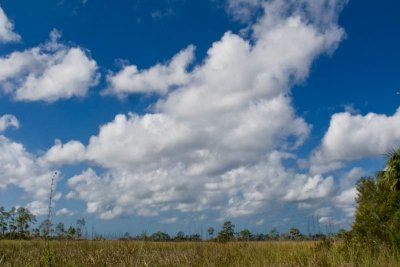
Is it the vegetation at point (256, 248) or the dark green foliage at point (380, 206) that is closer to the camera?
the vegetation at point (256, 248)

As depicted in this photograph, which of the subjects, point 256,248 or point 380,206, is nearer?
point 256,248

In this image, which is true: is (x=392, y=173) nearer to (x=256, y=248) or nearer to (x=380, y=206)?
(x=380, y=206)

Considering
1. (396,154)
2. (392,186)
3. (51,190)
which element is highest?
(396,154)

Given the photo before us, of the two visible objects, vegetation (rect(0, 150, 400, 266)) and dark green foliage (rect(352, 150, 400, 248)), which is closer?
vegetation (rect(0, 150, 400, 266))

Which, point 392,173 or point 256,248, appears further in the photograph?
point 392,173

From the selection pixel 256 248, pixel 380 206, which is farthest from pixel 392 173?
pixel 256 248

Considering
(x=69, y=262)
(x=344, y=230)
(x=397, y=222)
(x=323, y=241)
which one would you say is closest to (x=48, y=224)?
(x=69, y=262)

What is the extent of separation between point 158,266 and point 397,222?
12610 millimetres

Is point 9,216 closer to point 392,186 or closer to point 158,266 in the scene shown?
point 392,186

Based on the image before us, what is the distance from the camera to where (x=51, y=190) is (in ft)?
21.7

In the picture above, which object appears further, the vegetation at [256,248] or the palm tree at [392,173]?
the palm tree at [392,173]

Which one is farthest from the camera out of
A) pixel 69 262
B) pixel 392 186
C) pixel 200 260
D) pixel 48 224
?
pixel 392 186

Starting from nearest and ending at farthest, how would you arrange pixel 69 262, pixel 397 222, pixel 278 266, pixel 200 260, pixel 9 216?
1. pixel 278 266
2. pixel 69 262
3. pixel 200 260
4. pixel 397 222
5. pixel 9 216

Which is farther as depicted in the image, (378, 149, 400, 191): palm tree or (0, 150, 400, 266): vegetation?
(378, 149, 400, 191): palm tree
